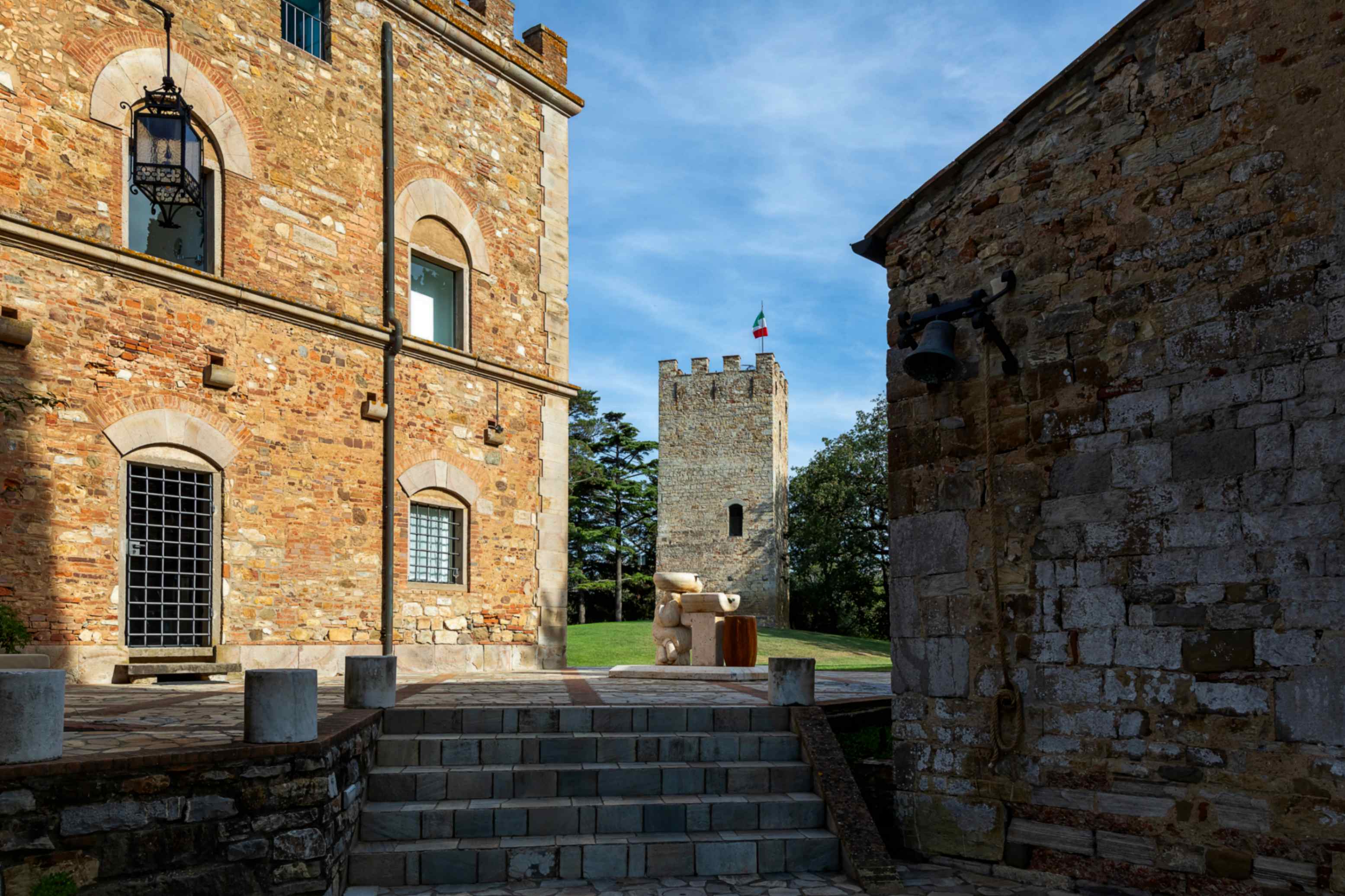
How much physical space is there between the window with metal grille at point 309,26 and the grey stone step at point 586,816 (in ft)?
30.5

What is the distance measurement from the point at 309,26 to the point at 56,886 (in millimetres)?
10577

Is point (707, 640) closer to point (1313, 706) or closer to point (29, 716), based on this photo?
point (1313, 706)

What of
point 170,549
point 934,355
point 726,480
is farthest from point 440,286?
point 726,480

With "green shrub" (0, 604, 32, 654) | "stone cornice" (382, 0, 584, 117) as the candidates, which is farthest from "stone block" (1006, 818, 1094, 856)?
"stone cornice" (382, 0, 584, 117)

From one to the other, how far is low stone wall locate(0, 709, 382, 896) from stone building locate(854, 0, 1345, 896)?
3.48 m

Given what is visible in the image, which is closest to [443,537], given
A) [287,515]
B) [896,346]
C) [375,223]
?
[287,515]

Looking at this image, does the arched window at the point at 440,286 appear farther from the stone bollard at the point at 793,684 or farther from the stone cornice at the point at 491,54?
the stone bollard at the point at 793,684

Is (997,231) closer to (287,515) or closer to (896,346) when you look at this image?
A: (896,346)

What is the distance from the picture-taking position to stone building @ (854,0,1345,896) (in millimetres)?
4809

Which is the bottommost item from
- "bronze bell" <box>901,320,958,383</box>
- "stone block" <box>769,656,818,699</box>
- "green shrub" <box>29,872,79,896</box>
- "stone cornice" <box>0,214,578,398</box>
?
"green shrub" <box>29,872,79,896</box>

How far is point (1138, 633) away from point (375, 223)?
994 cm

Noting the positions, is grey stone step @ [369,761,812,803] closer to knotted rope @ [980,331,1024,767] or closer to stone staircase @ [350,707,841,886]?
stone staircase @ [350,707,841,886]

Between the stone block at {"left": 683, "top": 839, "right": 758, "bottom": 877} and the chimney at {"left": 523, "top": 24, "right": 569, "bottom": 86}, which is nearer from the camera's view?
the stone block at {"left": 683, "top": 839, "right": 758, "bottom": 877}

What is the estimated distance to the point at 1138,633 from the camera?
5367 millimetres
